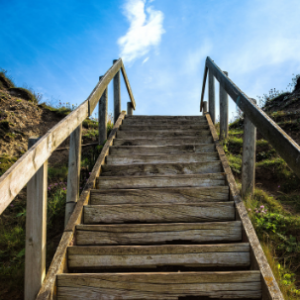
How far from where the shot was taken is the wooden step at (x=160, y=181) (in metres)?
2.88

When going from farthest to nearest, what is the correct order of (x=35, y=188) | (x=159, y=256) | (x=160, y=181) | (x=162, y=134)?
(x=162, y=134) → (x=160, y=181) → (x=159, y=256) → (x=35, y=188)

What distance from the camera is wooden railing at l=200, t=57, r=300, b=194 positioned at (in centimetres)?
172

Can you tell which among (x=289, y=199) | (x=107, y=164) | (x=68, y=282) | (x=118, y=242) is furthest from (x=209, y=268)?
(x=289, y=199)

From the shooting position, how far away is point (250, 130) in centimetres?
297

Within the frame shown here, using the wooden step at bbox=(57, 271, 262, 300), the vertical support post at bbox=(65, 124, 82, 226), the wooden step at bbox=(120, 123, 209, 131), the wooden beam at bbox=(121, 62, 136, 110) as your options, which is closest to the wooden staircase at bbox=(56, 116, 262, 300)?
the wooden step at bbox=(57, 271, 262, 300)

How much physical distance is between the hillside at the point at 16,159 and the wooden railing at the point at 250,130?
2076mm

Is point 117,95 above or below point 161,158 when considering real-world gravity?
above

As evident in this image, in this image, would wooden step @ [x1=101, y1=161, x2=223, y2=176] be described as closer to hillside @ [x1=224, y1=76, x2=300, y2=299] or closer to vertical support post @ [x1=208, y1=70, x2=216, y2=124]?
hillside @ [x1=224, y1=76, x2=300, y2=299]

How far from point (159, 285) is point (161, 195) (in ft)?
3.25

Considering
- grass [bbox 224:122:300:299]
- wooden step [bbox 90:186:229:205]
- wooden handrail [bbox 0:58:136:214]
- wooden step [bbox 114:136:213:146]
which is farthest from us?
wooden step [bbox 114:136:213:146]

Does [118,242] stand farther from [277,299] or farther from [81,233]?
[277,299]

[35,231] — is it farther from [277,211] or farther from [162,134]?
[162,134]

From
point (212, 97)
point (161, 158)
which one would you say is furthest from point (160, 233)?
point (212, 97)

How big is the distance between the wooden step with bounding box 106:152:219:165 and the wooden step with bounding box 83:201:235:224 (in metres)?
1.01
